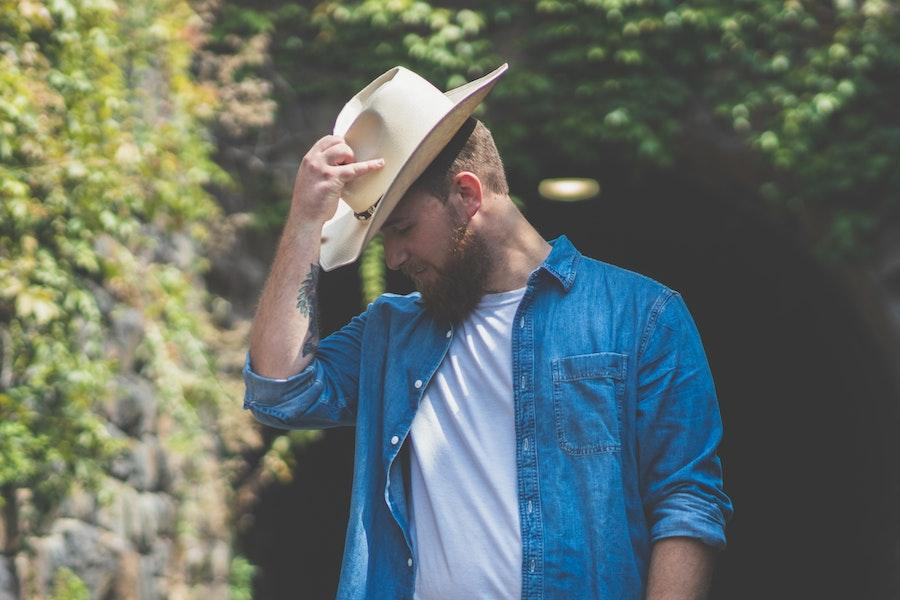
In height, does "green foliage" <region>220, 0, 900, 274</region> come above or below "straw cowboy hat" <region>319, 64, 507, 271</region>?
above

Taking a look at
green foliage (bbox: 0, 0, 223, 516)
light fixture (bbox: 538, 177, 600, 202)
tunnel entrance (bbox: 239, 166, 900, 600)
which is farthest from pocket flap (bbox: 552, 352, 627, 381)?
light fixture (bbox: 538, 177, 600, 202)

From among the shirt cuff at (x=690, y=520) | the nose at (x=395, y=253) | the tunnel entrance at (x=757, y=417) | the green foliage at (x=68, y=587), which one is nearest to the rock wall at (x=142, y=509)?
the green foliage at (x=68, y=587)

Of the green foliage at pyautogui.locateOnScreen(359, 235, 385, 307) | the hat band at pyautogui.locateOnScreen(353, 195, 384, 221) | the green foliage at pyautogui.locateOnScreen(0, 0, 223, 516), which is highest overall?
the green foliage at pyautogui.locateOnScreen(359, 235, 385, 307)

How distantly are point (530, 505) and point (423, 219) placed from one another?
553 millimetres

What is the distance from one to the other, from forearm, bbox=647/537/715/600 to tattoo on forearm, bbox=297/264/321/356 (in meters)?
0.73

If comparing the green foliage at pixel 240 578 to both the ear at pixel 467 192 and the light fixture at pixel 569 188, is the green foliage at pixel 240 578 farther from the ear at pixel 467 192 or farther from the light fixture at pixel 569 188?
the ear at pixel 467 192

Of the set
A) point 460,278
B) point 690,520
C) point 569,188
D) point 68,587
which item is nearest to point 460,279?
point 460,278

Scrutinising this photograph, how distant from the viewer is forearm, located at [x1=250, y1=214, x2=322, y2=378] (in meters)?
2.22

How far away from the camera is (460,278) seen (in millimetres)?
2217

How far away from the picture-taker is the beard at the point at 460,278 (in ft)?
7.25

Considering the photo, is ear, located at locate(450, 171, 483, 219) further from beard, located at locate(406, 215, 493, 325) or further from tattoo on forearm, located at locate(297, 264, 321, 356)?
tattoo on forearm, located at locate(297, 264, 321, 356)

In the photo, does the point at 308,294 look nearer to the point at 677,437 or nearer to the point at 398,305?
the point at 398,305

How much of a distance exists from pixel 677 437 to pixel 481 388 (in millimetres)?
357

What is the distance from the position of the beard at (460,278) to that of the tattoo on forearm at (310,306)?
184mm
